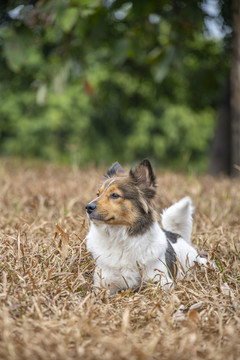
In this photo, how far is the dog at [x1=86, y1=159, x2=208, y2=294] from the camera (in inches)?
139

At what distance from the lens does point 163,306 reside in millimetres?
3168

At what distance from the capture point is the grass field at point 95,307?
2.43 meters

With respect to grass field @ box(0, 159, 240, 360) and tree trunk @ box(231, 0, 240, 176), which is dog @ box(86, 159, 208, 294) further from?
tree trunk @ box(231, 0, 240, 176)

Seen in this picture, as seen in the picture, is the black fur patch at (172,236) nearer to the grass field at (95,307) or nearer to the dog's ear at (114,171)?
the grass field at (95,307)

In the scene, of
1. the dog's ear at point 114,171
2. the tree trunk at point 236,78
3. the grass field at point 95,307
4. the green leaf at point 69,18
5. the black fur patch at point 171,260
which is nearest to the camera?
the grass field at point 95,307

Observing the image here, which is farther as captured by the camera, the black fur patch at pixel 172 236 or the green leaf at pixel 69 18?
the green leaf at pixel 69 18

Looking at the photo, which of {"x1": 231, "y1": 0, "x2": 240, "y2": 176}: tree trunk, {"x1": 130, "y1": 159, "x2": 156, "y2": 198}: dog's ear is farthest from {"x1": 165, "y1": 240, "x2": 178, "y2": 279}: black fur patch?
{"x1": 231, "y1": 0, "x2": 240, "y2": 176}: tree trunk

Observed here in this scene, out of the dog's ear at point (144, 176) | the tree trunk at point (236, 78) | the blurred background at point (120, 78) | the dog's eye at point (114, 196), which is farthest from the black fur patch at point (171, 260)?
the tree trunk at point (236, 78)

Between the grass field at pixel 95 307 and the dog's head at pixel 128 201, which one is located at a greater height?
the dog's head at pixel 128 201

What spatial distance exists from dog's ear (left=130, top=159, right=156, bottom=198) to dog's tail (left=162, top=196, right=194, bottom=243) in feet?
2.08

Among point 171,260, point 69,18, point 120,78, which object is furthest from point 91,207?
point 120,78

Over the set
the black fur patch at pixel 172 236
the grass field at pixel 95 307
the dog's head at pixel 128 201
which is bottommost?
the black fur patch at pixel 172 236

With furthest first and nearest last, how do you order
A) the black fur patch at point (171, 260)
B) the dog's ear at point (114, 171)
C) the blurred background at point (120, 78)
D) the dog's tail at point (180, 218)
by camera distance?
the blurred background at point (120, 78), the dog's tail at point (180, 218), the dog's ear at point (114, 171), the black fur patch at point (171, 260)

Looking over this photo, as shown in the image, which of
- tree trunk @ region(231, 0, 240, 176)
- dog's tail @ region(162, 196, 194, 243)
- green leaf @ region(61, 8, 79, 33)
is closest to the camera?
dog's tail @ region(162, 196, 194, 243)
